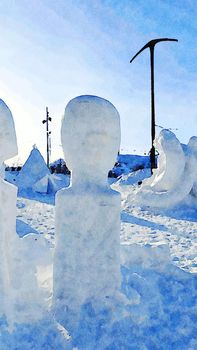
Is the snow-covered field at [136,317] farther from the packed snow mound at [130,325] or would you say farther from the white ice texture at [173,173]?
the white ice texture at [173,173]

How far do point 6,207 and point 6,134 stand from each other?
Result: 59 cm

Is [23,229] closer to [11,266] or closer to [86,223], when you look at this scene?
[11,266]

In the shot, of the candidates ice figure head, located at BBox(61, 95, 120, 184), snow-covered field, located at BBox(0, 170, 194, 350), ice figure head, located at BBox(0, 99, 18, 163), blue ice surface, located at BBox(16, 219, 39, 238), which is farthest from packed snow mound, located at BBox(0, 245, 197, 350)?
blue ice surface, located at BBox(16, 219, 39, 238)

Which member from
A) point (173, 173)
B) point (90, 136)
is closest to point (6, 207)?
point (90, 136)

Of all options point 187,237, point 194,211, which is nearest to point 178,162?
point 194,211

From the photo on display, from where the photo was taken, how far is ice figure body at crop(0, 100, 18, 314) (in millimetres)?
3516

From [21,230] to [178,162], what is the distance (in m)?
3.76

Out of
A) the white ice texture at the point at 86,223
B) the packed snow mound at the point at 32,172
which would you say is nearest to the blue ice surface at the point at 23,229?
the packed snow mound at the point at 32,172

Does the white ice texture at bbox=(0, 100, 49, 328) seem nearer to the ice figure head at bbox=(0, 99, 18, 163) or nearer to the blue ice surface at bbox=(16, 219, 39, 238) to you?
the ice figure head at bbox=(0, 99, 18, 163)

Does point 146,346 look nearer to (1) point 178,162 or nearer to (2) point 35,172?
(1) point 178,162

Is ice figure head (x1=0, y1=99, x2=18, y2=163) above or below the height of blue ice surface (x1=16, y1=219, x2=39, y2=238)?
above

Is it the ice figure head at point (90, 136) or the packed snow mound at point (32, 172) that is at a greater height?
the ice figure head at point (90, 136)

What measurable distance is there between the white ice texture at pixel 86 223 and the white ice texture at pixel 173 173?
612cm

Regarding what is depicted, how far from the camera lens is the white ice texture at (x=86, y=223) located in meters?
3.50
